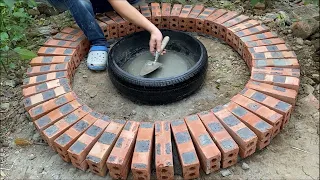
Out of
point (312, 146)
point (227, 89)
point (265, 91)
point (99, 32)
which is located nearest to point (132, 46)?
point (99, 32)

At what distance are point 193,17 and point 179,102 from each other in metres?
0.97

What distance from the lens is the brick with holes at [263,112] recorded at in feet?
7.50

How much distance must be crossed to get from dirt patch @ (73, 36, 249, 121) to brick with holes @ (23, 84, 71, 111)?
0.21 metres

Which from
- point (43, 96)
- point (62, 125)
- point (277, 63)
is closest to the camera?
point (62, 125)

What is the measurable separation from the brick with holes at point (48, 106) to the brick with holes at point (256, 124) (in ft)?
3.65

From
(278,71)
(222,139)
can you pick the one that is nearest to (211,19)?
(278,71)

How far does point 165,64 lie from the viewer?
292 cm

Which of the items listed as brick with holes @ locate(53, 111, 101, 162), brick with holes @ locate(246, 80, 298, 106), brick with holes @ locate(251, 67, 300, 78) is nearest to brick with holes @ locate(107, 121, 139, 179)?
brick with holes @ locate(53, 111, 101, 162)

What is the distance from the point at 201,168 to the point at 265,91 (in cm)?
70

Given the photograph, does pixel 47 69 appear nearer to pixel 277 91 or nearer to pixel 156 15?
pixel 156 15

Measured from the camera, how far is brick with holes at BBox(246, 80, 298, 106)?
7.98 ft

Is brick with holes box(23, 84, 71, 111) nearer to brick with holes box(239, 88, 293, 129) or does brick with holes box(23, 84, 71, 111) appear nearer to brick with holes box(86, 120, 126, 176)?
brick with holes box(86, 120, 126, 176)

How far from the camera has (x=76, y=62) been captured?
10.0 ft

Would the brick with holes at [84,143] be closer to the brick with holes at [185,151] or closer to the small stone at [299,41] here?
the brick with holes at [185,151]
